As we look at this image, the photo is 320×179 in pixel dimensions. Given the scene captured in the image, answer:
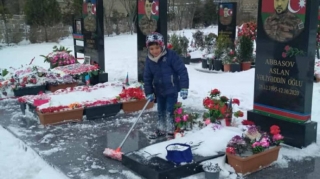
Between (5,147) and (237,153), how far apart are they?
3.27m

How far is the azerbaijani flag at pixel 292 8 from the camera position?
494 centimetres

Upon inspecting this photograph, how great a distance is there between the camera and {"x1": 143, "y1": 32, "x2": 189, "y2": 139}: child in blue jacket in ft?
17.9

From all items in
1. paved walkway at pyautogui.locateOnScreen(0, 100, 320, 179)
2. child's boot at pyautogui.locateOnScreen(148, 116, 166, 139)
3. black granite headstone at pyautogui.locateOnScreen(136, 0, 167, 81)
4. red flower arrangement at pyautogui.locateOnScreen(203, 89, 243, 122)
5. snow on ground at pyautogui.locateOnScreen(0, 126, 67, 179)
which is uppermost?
black granite headstone at pyautogui.locateOnScreen(136, 0, 167, 81)

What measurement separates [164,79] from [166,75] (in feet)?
0.22

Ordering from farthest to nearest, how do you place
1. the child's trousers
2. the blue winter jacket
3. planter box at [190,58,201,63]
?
planter box at [190,58,201,63] < the child's trousers < the blue winter jacket

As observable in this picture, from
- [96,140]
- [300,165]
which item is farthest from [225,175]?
[96,140]

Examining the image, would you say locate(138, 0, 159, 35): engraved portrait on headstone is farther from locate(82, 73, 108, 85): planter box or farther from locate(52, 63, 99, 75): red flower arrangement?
locate(82, 73, 108, 85): planter box

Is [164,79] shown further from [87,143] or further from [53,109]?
[53,109]

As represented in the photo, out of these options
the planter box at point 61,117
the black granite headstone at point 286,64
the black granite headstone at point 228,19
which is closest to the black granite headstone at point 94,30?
the planter box at point 61,117

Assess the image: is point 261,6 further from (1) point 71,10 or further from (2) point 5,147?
(1) point 71,10

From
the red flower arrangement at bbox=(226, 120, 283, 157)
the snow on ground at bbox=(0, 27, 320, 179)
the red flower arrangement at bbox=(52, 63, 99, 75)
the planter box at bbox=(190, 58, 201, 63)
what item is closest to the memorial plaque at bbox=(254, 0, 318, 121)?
the snow on ground at bbox=(0, 27, 320, 179)

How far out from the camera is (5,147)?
5.63 meters

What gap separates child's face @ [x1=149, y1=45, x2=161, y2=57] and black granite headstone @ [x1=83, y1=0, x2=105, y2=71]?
5130mm

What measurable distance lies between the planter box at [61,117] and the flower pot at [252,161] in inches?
127
